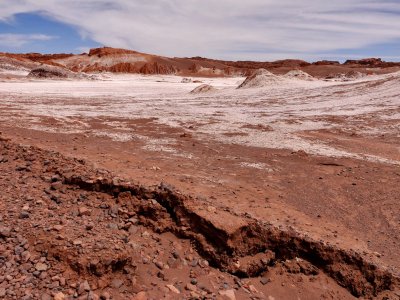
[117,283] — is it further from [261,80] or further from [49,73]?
[49,73]

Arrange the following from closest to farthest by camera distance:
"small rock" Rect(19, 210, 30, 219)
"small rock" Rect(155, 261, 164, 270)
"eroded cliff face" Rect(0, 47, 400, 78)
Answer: "small rock" Rect(155, 261, 164, 270) → "small rock" Rect(19, 210, 30, 219) → "eroded cliff face" Rect(0, 47, 400, 78)

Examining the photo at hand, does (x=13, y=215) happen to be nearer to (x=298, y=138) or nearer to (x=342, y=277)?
(x=342, y=277)

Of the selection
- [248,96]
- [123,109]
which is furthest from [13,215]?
[248,96]

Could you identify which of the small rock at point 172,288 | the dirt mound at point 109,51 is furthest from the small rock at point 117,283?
the dirt mound at point 109,51

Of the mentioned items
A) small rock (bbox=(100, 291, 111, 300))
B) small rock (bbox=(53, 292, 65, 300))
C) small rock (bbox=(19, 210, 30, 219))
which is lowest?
small rock (bbox=(100, 291, 111, 300))

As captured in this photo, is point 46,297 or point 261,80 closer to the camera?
point 46,297

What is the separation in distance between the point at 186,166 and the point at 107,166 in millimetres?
1742

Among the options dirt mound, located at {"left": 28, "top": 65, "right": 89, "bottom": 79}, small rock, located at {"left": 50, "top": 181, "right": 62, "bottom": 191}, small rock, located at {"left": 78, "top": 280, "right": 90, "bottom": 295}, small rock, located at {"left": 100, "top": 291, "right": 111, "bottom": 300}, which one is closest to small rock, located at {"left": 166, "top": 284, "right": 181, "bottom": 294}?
small rock, located at {"left": 100, "top": 291, "right": 111, "bottom": 300}

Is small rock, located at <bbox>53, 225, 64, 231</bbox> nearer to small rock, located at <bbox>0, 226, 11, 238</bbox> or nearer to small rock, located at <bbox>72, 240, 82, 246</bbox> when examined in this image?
small rock, located at <bbox>72, 240, 82, 246</bbox>

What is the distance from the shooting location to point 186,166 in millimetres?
7125

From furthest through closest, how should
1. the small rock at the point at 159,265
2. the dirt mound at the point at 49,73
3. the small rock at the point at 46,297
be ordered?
the dirt mound at the point at 49,73 < the small rock at the point at 159,265 < the small rock at the point at 46,297

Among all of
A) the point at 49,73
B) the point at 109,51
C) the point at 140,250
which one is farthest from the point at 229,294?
the point at 109,51

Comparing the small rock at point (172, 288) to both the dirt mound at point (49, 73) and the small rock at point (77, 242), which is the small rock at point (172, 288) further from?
the dirt mound at point (49, 73)

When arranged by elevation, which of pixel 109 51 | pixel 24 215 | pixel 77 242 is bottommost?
pixel 77 242
